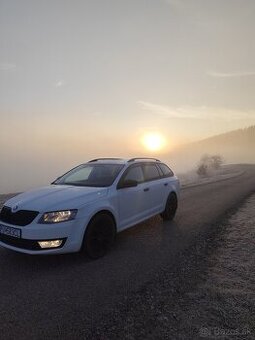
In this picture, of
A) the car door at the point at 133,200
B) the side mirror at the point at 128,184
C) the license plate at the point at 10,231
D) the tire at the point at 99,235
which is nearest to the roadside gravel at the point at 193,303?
the tire at the point at 99,235

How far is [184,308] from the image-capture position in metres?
4.11

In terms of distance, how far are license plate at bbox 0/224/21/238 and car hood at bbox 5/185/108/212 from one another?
1.16 feet

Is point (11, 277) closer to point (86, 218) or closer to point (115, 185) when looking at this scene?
point (86, 218)

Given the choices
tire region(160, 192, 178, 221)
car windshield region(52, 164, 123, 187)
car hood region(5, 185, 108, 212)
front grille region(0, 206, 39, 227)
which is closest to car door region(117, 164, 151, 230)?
car windshield region(52, 164, 123, 187)

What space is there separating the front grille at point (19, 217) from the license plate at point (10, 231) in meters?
0.10

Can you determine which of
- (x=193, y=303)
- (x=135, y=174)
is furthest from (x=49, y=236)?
(x=135, y=174)

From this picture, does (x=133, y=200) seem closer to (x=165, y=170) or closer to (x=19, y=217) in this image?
(x=165, y=170)

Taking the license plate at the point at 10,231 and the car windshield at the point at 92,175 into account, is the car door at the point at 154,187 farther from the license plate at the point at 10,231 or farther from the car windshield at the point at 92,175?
the license plate at the point at 10,231

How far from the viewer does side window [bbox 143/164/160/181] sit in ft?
25.6

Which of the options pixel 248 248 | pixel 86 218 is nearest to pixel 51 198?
pixel 86 218

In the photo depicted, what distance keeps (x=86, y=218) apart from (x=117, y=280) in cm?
119

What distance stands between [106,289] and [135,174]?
319 cm

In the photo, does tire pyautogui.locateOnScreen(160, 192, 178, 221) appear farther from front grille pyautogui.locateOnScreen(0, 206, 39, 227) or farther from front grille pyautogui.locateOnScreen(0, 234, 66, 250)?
front grille pyautogui.locateOnScreen(0, 206, 39, 227)

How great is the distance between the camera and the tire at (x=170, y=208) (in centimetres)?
876
